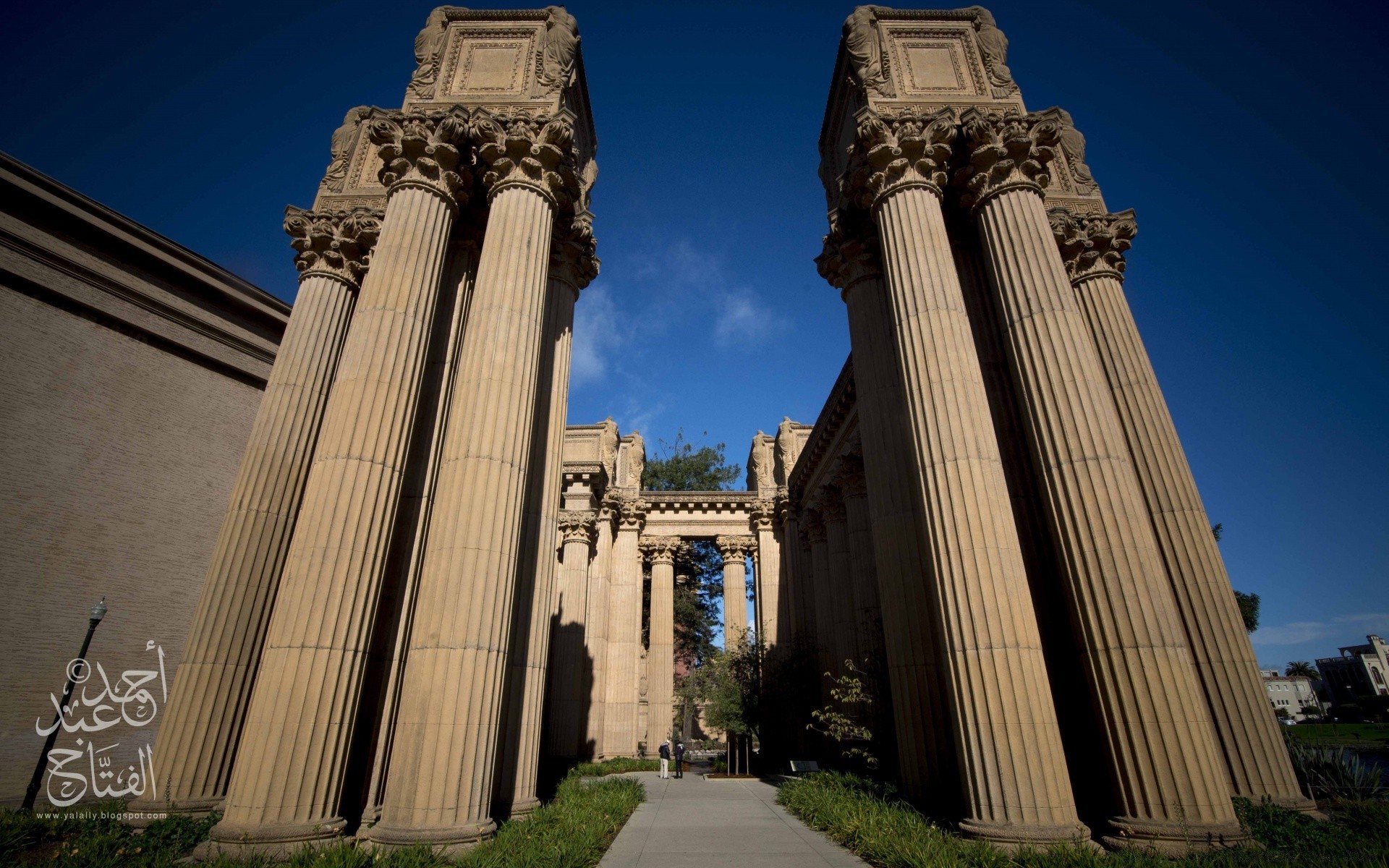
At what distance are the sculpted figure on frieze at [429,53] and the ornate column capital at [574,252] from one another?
3712 mm

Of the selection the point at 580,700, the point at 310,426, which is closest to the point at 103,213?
the point at 310,426

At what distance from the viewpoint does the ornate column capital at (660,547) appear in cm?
3053

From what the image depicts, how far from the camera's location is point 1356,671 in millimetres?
93562

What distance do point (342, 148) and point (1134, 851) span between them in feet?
64.1

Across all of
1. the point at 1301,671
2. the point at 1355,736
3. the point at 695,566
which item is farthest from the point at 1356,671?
the point at 695,566

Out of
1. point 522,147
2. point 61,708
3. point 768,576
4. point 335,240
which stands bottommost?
point 61,708

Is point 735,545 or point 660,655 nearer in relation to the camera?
point 660,655

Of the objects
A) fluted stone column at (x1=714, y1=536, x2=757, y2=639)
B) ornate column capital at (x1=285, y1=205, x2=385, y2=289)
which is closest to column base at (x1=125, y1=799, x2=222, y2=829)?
ornate column capital at (x1=285, y1=205, x2=385, y2=289)

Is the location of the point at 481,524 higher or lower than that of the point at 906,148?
lower

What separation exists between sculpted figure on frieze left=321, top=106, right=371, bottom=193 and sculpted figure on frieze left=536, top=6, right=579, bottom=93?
459 centimetres

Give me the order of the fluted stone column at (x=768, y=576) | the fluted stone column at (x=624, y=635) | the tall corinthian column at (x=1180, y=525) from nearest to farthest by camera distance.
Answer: the tall corinthian column at (x=1180, y=525)
the fluted stone column at (x=624, y=635)
the fluted stone column at (x=768, y=576)

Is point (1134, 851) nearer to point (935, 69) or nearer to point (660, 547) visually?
point (935, 69)

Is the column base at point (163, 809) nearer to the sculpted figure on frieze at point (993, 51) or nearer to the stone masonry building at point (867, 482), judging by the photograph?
the stone masonry building at point (867, 482)

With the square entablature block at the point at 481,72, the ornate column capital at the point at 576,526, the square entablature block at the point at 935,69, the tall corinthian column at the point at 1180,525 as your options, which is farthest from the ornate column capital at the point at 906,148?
the ornate column capital at the point at 576,526
